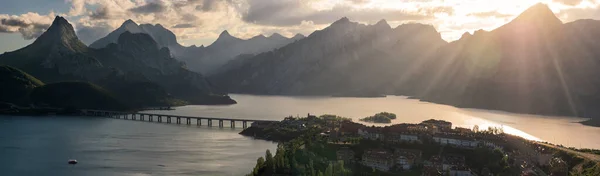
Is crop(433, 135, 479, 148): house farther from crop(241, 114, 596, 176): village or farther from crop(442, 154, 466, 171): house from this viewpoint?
crop(442, 154, 466, 171): house

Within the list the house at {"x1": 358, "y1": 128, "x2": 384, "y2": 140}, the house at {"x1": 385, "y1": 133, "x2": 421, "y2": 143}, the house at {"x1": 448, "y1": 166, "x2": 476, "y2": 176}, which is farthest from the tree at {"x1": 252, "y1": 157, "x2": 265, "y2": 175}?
the house at {"x1": 448, "y1": 166, "x2": 476, "y2": 176}

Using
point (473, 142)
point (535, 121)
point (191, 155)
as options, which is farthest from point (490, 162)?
point (535, 121)

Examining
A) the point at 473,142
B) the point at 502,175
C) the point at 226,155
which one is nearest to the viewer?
the point at 502,175

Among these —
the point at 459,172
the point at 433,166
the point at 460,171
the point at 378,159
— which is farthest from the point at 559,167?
the point at 378,159

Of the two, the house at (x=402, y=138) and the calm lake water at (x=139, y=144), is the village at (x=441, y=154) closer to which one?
the house at (x=402, y=138)

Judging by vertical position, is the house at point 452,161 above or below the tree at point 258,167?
above

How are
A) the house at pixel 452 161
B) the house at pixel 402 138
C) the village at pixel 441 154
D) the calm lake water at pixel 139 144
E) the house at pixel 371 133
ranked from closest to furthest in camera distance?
the house at pixel 452 161 → the village at pixel 441 154 → the calm lake water at pixel 139 144 → the house at pixel 402 138 → the house at pixel 371 133

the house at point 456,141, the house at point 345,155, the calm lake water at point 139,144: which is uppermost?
the house at point 456,141

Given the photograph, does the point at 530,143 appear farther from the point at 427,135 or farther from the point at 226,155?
the point at 226,155

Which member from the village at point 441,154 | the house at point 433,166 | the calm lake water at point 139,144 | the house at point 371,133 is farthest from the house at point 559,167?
the calm lake water at point 139,144
